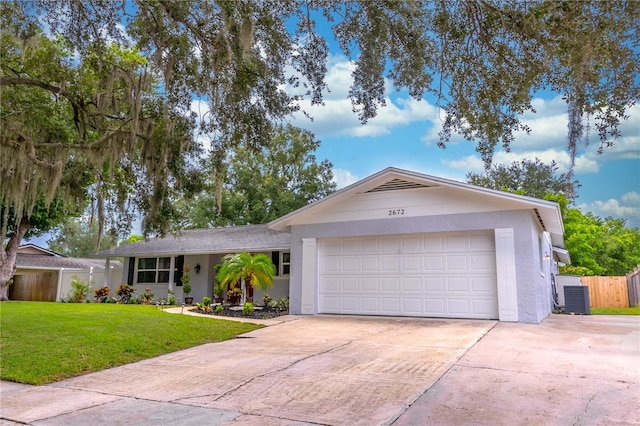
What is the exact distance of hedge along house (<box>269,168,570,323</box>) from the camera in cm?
963

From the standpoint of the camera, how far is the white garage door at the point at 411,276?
397 inches

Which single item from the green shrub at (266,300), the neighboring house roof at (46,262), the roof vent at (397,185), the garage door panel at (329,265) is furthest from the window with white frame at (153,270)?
the roof vent at (397,185)

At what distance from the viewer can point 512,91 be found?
209 inches

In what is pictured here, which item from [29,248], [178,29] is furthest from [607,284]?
[29,248]

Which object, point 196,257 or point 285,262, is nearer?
point 285,262

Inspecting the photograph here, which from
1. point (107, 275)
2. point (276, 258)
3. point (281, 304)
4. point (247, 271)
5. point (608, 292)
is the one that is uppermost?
point (276, 258)

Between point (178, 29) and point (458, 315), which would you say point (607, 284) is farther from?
point (178, 29)

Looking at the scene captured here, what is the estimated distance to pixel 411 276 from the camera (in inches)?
422

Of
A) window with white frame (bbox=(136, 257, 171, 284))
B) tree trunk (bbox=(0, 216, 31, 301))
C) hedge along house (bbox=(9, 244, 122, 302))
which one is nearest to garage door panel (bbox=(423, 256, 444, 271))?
window with white frame (bbox=(136, 257, 171, 284))

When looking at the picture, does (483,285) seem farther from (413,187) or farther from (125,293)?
(125,293)

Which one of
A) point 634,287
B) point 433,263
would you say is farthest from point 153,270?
point 634,287

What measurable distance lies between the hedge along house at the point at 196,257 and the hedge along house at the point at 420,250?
2.96 m

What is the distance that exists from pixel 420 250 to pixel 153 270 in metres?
11.8

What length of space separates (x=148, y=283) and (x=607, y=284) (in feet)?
60.2
